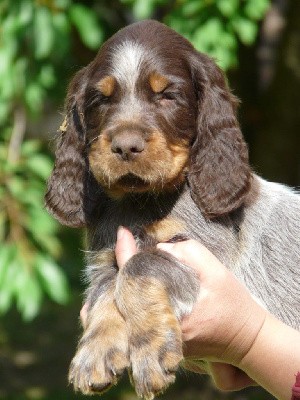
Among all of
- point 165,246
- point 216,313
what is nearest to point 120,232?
point 165,246

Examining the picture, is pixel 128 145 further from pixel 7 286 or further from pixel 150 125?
pixel 7 286

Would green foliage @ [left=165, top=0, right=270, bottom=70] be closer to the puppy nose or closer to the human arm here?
the puppy nose

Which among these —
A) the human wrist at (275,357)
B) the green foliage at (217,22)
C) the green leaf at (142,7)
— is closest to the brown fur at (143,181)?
the human wrist at (275,357)

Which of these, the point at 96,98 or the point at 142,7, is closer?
the point at 96,98

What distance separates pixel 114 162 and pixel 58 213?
763mm

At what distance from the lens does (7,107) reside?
22.2 ft

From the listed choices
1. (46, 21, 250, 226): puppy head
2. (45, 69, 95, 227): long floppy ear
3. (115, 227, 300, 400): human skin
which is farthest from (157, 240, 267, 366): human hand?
(45, 69, 95, 227): long floppy ear

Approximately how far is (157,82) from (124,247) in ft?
2.70

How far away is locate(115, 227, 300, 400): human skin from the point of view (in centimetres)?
425

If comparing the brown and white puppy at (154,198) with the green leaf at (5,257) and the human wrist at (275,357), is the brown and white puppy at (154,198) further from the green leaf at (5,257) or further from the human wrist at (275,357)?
the green leaf at (5,257)

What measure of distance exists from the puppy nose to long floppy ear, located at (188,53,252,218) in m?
0.45

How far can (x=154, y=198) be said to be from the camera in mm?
4527

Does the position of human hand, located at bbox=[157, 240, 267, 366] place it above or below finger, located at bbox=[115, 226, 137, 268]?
below

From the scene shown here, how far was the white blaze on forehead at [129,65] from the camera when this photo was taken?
14.5 ft
